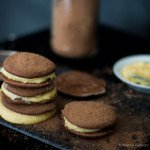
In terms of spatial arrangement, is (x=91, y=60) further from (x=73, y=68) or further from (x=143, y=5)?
(x=143, y=5)

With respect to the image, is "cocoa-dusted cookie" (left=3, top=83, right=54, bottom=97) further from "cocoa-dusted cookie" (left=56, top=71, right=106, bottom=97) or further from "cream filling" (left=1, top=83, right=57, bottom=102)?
"cocoa-dusted cookie" (left=56, top=71, right=106, bottom=97)

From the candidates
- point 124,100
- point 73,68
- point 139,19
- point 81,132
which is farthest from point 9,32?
point 81,132

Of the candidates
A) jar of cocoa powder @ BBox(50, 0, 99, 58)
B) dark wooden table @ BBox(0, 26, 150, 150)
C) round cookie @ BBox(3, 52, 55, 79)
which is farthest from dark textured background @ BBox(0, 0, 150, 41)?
round cookie @ BBox(3, 52, 55, 79)

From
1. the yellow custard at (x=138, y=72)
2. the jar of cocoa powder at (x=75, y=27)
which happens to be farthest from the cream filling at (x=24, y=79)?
the jar of cocoa powder at (x=75, y=27)

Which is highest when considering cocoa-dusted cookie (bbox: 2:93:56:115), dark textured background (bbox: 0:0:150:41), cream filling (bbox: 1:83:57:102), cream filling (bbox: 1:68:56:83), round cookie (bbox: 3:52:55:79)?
round cookie (bbox: 3:52:55:79)

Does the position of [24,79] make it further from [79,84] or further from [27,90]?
[79,84]

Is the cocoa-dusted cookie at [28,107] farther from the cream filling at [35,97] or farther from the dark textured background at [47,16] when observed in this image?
the dark textured background at [47,16]
